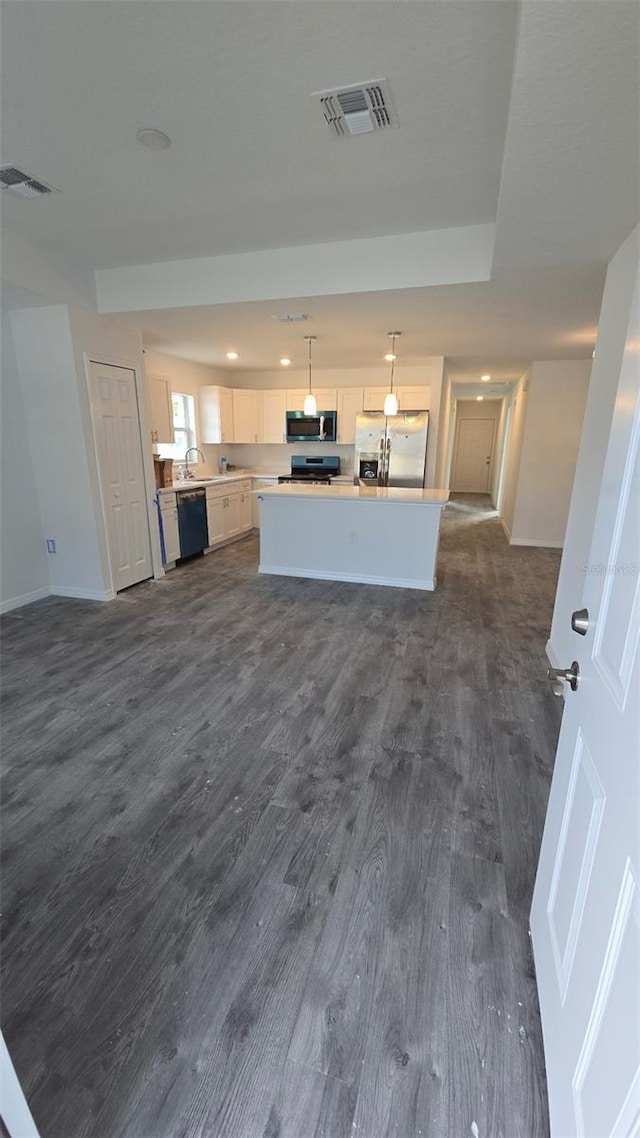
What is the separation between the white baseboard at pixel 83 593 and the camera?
4.37 m

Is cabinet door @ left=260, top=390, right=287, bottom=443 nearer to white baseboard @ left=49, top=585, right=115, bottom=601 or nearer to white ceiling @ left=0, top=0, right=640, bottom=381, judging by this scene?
white ceiling @ left=0, top=0, right=640, bottom=381

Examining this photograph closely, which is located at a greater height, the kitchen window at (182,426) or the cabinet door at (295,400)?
the cabinet door at (295,400)

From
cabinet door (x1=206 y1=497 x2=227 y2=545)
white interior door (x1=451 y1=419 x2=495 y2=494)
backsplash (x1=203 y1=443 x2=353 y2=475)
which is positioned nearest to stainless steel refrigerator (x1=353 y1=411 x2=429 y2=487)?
backsplash (x1=203 y1=443 x2=353 y2=475)

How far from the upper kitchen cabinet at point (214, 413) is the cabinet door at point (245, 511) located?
897mm

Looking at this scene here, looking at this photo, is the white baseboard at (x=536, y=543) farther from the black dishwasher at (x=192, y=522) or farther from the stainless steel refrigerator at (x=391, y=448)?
the black dishwasher at (x=192, y=522)

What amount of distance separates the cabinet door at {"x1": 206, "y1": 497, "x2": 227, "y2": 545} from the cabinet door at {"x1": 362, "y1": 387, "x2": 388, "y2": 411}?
2.47m

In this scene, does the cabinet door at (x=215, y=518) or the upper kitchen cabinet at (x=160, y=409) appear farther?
the cabinet door at (x=215, y=518)

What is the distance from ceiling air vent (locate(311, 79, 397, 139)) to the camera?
1762 mm

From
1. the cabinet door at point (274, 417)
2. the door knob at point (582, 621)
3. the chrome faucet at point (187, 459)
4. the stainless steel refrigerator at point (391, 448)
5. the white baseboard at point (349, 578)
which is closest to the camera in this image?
the door knob at point (582, 621)

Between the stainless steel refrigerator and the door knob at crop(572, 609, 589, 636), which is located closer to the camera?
the door knob at crop(572, 609, 589, 636)

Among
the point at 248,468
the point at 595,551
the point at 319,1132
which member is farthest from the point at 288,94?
the point at 248,468

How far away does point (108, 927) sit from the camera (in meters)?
1.44

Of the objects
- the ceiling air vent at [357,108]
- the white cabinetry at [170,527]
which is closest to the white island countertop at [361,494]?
the white cabinetry at [170,527]

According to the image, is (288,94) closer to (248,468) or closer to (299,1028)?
(299,1028)
